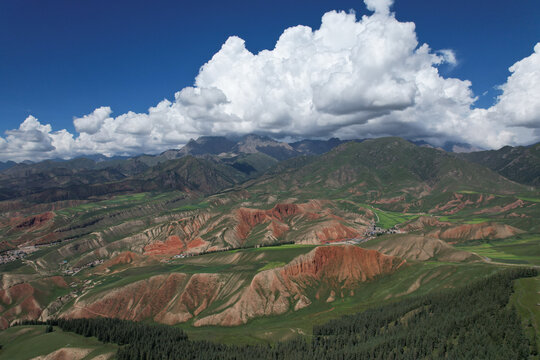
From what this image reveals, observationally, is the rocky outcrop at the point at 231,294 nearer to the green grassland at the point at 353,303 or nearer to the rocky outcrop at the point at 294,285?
the rocky outcrop at the point at 294,285

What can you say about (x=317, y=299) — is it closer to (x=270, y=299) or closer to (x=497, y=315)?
(x=270, y=299)

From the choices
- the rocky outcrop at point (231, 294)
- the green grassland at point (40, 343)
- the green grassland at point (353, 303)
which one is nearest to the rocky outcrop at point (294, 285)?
the rocky outcrop at point (231, 294)

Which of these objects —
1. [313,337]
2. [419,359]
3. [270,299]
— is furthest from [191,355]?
[419,359]

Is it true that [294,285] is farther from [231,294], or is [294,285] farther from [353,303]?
[231,294]

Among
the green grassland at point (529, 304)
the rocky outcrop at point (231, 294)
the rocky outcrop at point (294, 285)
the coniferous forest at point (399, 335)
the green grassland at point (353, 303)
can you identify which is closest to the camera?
the green grassland at point (529, 304)

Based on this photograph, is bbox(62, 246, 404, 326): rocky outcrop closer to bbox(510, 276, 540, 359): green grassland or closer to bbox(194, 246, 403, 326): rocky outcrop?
bbox(194, 246, 403, 326): rocky outcrop

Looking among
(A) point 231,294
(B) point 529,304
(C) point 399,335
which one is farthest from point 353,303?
(B) point 529,304
